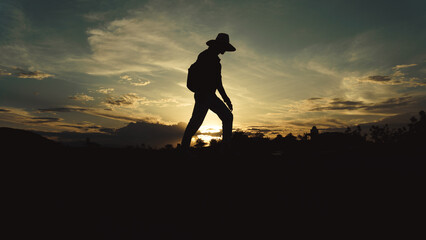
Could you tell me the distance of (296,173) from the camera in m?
4.25

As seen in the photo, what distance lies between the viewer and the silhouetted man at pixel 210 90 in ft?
18.1

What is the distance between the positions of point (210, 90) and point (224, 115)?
64cm

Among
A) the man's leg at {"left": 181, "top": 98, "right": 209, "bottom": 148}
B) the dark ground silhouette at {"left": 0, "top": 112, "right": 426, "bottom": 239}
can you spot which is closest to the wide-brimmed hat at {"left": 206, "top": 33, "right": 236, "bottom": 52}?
the man's leg at {"left": 181, "top": 98, "right": 209, "bottom": 148}

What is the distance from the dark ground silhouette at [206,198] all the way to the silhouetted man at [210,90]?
3.35ft

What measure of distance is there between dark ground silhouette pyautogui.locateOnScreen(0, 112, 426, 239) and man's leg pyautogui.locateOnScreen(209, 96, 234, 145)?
117 centimetres

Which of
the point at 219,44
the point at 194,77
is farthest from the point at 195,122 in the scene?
the point at 219,44

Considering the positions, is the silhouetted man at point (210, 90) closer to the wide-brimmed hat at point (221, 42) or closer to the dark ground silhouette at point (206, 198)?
the wide-brimmed hat at point (221, 42)

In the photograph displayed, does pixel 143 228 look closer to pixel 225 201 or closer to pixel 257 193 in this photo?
pixel 225 201

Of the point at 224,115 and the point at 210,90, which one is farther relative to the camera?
the point at 224,115

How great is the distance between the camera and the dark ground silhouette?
9.31ft

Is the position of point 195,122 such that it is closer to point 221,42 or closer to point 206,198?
point 221,42

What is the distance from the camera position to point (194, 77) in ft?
18.1

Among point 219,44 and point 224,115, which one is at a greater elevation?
point 219,44

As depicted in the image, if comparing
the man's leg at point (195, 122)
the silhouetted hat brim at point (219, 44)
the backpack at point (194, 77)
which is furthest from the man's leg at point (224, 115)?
the silhouetted hat brim at point (219, 44)
